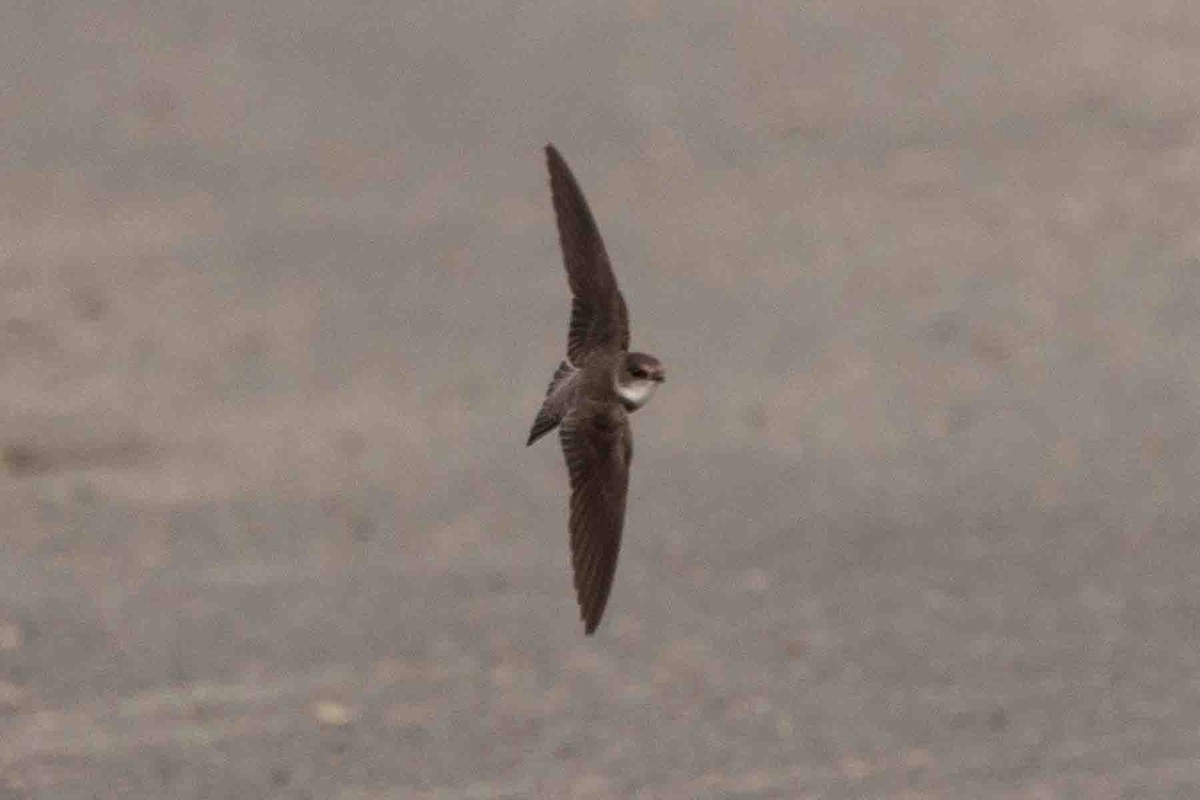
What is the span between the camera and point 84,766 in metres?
7.65

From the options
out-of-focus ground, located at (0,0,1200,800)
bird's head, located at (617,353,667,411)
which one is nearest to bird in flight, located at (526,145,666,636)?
bird's head, located at (617,353,667,411)

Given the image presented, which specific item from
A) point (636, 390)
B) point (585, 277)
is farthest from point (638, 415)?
point (636, 390)

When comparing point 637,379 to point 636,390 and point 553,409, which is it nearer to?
point 636,390

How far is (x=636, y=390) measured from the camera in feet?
19.2

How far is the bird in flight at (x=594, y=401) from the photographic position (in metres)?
5.87

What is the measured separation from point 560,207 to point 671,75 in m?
8.32

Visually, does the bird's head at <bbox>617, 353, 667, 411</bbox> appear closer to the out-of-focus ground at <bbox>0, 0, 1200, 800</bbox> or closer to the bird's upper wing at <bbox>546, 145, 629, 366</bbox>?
the bird's upper wing at <bbox>546, 145, 629, 366</bbox>

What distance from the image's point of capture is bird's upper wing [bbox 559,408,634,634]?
232 inches

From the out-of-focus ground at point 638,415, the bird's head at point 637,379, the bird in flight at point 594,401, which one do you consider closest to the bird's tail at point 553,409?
the bird in flight at point 594,401

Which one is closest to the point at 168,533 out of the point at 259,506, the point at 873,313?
the point at 259,506

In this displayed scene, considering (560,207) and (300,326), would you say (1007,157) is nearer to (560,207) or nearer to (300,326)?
(300,326)

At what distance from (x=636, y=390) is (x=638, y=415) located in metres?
4.82

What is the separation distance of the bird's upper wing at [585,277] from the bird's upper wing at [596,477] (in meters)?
0.18

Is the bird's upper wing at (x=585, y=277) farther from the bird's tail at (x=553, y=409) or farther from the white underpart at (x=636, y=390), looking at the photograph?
the white underpart at (x=636, y=390)
